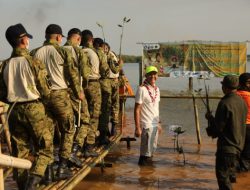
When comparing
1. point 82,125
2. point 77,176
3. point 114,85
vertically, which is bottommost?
point 77,176

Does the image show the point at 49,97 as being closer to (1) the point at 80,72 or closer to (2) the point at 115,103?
(1) the point at 80,72

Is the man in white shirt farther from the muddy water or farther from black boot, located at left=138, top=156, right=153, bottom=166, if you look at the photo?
the muddy water

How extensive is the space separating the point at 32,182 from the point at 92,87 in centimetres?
263

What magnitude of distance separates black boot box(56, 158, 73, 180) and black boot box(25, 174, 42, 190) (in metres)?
0.59

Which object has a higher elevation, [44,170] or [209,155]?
[44,170]

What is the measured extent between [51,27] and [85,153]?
2344 millimetres

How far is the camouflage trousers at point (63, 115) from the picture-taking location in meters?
5.44

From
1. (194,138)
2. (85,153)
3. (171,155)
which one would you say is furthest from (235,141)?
(194,138)

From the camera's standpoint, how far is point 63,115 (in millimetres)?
5480

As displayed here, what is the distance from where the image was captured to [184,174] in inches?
306

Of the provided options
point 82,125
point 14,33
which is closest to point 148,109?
point 82,125

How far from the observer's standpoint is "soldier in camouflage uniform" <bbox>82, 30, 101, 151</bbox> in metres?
7.08

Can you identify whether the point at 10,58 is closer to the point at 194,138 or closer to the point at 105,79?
the point at 105,79

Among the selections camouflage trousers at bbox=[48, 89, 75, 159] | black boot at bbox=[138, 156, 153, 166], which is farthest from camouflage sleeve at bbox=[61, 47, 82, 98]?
black boot at bbox=[138, 156, 153, 166]
